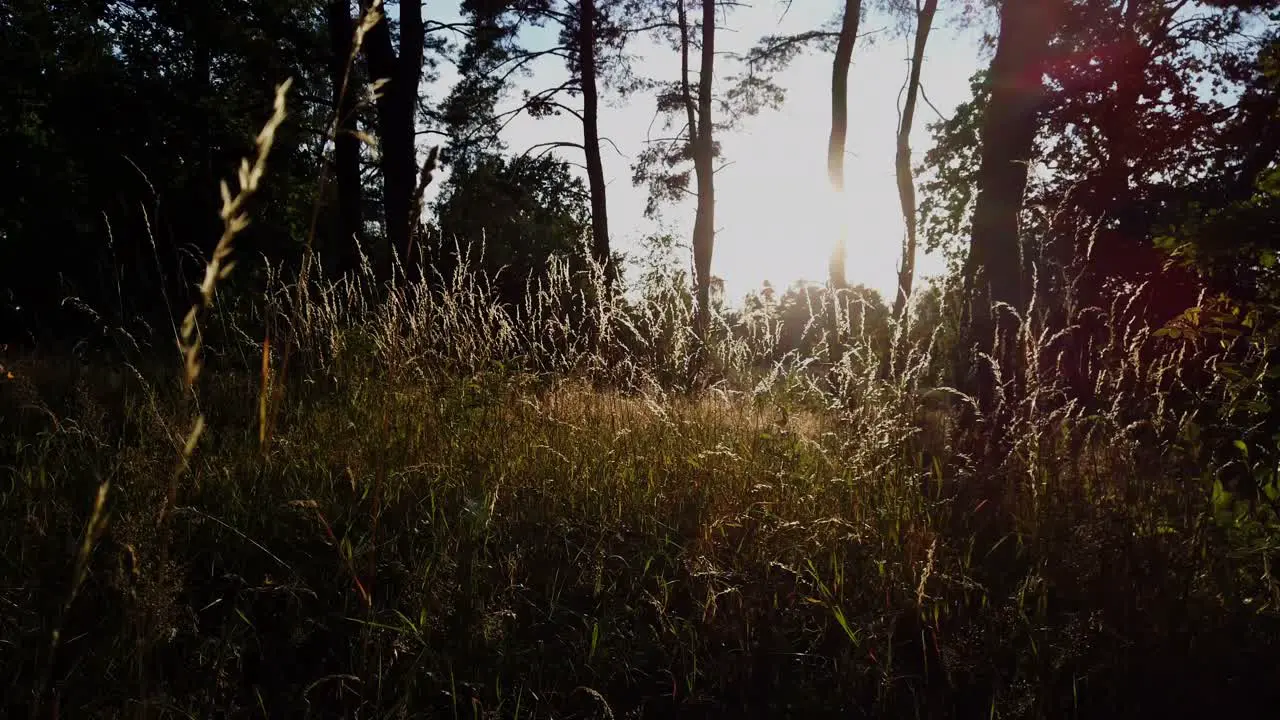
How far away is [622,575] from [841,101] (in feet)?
40.2

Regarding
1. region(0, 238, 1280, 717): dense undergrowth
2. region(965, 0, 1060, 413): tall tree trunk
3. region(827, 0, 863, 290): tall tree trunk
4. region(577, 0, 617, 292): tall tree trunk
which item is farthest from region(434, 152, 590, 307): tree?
region(0, 238, 1280, 717): dense undergrowth

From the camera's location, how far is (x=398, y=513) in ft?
8.47

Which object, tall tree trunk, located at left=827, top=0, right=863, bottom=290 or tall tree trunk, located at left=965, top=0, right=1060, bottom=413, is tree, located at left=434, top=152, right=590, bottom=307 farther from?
tall tree trunk, located at left=965, top=0, right=1060, bottom=413

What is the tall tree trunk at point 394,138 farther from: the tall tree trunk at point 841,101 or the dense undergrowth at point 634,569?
the tall tree trunk at point 841,101

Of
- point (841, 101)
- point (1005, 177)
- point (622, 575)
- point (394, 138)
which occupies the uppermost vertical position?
point (841, 101)

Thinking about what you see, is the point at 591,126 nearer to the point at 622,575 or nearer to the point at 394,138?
the point at 394,138

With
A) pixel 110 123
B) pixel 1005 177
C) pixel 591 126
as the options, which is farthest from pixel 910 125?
pixel 110 123

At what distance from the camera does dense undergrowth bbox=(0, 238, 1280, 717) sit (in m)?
1.81

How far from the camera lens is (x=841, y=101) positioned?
42.0 feet

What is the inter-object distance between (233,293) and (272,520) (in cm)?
849

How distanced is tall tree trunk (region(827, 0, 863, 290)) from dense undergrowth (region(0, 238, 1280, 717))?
387 inches

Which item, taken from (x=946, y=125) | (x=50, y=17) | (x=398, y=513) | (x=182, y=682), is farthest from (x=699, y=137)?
(x=182, y=682)

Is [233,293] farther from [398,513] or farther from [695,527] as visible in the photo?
[695,527]

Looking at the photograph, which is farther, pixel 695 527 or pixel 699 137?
pixel 699 137
